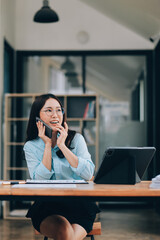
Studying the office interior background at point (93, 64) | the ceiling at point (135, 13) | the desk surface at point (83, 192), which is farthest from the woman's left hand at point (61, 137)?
the office interior background at point (93, 64)

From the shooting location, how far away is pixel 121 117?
701cm

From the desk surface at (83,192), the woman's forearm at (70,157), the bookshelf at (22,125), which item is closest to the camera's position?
the desk surface at (83,192)

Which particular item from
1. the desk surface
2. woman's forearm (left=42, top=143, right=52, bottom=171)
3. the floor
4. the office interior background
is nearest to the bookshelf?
the office interior background

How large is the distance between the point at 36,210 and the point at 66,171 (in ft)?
1.20

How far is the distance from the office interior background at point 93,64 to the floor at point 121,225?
70 cm

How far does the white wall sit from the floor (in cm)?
257

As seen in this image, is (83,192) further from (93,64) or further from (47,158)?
(93,64)

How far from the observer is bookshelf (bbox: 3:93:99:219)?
6250 millimetres

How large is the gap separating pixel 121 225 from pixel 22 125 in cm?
A: 243

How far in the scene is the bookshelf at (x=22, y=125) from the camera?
6.25 metres

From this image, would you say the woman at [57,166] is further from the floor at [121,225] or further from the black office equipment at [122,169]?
the floor at [121,225]

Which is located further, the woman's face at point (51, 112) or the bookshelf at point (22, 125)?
the bookshelf at point (22, 125)

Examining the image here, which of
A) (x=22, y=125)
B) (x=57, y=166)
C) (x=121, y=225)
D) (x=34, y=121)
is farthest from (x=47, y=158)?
(x=22, y=125)

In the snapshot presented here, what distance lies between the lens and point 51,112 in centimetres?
281
